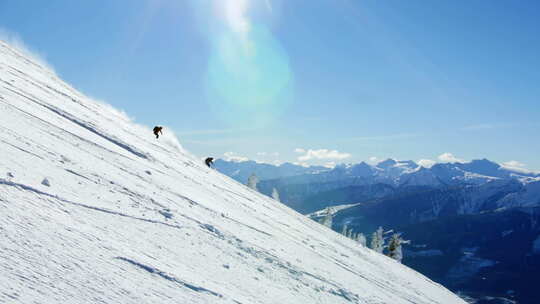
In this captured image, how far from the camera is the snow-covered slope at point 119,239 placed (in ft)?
16.1

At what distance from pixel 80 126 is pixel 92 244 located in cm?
1076

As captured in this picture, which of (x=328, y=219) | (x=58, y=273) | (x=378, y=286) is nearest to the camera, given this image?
(x=58, y=273)

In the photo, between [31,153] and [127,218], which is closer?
[127,218]

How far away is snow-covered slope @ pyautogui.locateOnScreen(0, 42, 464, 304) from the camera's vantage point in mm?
4902

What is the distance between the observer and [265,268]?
9062 millimetres

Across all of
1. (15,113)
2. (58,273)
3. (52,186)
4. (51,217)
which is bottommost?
(58,273)

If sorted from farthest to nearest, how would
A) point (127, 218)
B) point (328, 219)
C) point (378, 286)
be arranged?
point (328, 219)
point (378, 286)
point (127, 218)

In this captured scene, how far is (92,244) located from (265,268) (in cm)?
426

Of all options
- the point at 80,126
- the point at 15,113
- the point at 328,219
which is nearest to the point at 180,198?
the point at 15,113

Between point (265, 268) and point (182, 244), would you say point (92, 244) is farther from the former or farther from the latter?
point (265, 268)

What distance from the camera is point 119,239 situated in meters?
6.59

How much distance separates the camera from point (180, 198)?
1159 cm

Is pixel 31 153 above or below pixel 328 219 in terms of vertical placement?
below

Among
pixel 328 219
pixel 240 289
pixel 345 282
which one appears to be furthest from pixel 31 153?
pixel 328 219
